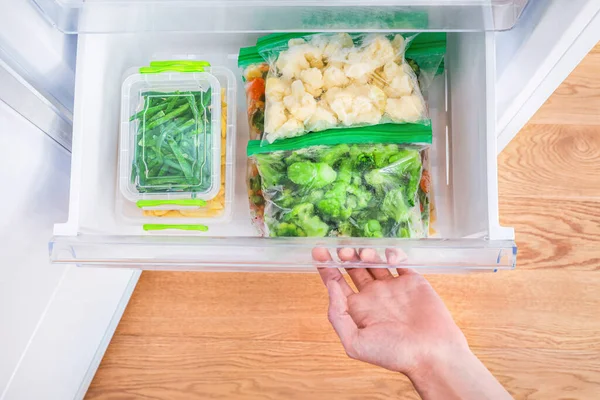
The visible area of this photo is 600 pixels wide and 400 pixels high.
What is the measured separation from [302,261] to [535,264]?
80 centimetres

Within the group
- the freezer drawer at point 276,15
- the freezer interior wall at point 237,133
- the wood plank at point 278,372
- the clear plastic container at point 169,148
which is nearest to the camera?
the freezer drawer at point 276,15

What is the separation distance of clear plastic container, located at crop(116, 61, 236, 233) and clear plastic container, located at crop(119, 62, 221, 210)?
2 centimetres

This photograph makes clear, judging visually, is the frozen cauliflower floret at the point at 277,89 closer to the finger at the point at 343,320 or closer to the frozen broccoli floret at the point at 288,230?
the frozen broccoli floret at the point at 288,230

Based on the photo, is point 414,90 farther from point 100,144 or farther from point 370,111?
point 100,144

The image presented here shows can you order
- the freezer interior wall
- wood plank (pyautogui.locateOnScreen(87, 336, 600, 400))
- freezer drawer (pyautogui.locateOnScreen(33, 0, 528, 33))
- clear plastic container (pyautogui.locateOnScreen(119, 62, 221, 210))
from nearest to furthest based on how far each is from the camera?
freezer drawer (pyautogui.locateOnScreen(33, 0, 528, 33)), the freezer interior wall, clear plastic container (pyautogui.locateOnScreen(119, 62, 221, 210)), wood plank (pyautogui.locateOnScreen(87, 336, 600, 400))

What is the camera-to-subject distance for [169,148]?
0.94m

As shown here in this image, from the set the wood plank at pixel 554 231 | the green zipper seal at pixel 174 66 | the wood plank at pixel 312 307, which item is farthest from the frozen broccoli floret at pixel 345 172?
the wood plank at pixel 554 231

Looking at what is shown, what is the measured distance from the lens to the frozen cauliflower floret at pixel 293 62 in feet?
2.94

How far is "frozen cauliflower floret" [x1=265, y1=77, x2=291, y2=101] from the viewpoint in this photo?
2.94 feet

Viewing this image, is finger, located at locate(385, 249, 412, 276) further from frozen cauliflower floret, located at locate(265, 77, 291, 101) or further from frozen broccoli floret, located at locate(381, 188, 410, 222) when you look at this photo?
frozen cauliflower floret, located at locate(265, 77, 291, 101)

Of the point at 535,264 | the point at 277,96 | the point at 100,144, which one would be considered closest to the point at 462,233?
the point at 277,96

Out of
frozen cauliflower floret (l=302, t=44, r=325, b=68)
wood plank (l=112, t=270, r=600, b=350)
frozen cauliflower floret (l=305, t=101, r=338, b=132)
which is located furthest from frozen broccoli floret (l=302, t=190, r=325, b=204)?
wood plank (l=112, t=270, r=600, b=350)

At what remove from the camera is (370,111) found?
0.86 meters

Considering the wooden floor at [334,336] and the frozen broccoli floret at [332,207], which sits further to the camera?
the wooden floor at [334,336]
